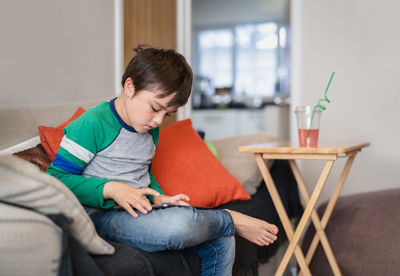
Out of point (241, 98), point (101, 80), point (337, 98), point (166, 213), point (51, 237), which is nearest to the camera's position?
point (51, 237)

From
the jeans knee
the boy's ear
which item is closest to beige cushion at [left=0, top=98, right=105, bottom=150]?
the boy's ear

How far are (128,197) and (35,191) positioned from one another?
1.17 ft

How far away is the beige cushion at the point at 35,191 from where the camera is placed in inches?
25.3

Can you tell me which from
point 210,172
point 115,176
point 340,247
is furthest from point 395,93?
point 115,176

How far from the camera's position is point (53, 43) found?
1.95m

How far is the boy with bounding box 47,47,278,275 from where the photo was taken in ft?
3.18

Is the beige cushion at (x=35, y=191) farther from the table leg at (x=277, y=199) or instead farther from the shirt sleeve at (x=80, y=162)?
the table leg at (x=277, y=199)

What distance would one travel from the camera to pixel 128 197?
100 centimetres

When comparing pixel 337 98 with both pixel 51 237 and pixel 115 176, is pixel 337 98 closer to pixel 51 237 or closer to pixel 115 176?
pixel 115 176

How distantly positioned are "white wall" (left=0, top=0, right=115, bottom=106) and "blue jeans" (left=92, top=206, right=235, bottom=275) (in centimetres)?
95

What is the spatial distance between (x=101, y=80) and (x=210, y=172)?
1108 millimetres

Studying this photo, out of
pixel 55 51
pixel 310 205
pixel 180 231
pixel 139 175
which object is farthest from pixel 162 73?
pixel 55 51

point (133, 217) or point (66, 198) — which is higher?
point (66, 198)

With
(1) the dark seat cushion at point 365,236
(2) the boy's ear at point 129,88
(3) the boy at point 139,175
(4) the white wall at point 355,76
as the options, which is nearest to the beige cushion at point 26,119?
(3) the boy at point 139,175
